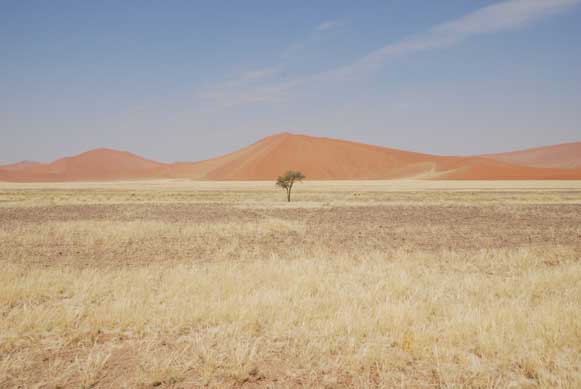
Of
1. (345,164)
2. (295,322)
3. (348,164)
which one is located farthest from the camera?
(348,164)

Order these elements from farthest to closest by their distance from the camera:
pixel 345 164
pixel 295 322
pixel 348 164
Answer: pixel 348 164, pixel 345 164, pixel 295 322

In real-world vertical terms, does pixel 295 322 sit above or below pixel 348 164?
below

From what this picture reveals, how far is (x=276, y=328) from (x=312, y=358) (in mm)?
912

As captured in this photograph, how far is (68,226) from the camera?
17.7 metres

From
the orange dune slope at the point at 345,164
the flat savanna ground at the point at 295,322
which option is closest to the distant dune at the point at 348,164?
the orange dune slope at the point at 345,164

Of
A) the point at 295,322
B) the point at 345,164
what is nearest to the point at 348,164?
the point at 345,164

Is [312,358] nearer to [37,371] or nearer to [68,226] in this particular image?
[37,371]

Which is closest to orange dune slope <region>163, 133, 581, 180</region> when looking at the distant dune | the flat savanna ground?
the distant dune

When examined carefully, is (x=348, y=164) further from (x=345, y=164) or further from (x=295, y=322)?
(x=295, y=322)

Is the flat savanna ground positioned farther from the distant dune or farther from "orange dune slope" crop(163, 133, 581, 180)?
"orange dune slope" crop(163, 133, 581, 180)

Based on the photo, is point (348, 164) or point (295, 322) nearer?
point (295, 322)

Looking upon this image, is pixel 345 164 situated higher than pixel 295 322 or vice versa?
pixel 345 164

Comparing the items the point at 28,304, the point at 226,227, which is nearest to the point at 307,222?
the point at 226,227

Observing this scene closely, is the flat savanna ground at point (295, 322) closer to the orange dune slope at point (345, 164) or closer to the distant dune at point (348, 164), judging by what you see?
the distant dune at point (348, 164)
